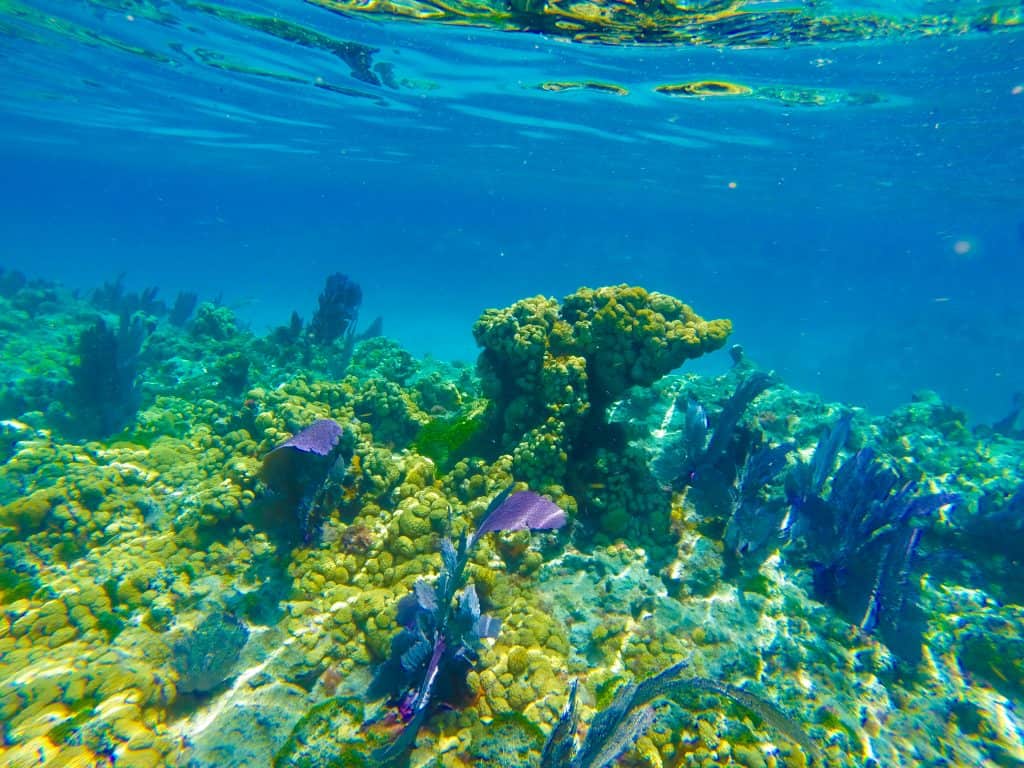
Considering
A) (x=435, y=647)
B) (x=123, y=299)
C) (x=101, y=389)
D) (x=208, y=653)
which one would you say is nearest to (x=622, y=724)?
(x=435, y=647)

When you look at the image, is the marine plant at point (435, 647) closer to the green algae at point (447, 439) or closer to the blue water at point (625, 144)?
the green algae at point (447, 439)

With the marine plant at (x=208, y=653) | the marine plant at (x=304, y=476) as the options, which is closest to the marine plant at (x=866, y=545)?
the marine plant at (x=304, y=476)

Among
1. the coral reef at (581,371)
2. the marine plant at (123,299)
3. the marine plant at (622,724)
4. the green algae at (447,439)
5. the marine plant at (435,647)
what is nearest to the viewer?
the marine plant at (622,724)

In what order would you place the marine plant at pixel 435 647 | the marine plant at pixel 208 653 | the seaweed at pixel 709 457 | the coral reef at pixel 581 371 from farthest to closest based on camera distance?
the seaweed at pixel 709 457 → the coral reef at pixel 581 371 → the marine plant at pixel 208 653 → the marine plant at pixel 435 647

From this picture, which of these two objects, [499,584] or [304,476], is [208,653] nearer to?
[304,476]

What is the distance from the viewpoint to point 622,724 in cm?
342

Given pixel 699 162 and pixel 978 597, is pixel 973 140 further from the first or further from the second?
pixel 978 597

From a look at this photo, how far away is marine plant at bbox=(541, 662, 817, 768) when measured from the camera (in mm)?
3166

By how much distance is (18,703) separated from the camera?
11.6 feet

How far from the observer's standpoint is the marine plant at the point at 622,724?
3.17m

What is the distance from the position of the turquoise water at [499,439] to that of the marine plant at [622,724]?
0.22 meters

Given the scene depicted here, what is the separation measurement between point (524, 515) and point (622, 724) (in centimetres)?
161

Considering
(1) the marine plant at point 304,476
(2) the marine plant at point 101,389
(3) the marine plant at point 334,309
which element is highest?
(1) the marine plant at point 304,476

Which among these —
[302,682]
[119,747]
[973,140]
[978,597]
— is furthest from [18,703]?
[973,140]
